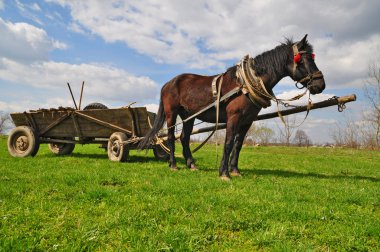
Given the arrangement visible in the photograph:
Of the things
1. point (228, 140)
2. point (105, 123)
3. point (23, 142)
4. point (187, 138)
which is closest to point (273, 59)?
point (228, 140)

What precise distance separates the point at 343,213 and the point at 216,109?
387cm

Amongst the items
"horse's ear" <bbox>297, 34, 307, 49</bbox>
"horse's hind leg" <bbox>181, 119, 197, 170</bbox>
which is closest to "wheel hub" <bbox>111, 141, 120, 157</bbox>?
"horse's hind leg" <bbox>181, 119, 197, 170</bbox>

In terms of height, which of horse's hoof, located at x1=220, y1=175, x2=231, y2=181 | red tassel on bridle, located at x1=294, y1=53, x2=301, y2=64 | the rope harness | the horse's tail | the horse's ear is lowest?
horse's hoof, located at x1=220, y1=175, x2=231, y2=181

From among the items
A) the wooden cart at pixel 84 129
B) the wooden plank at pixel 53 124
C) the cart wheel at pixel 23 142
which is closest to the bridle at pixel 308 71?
the wooden cart at pixel 84 129

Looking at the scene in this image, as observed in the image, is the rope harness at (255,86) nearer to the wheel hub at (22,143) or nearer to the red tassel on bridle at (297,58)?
the red tassel on bridle at (297,58)

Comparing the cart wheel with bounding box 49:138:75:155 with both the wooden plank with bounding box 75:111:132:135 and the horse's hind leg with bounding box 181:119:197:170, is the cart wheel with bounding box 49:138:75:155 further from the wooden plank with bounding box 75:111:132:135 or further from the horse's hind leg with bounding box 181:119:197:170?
the horse's hind leg with bounding box 181:119:197:170

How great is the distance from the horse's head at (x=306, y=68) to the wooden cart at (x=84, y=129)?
447cm

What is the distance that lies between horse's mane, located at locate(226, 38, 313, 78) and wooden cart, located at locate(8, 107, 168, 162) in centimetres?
373

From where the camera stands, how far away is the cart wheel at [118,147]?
9335 mm

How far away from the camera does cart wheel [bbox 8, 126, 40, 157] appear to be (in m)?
10.6

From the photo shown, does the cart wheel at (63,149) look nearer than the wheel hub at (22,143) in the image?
No

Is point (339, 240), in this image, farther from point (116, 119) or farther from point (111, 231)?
point (116, 119)

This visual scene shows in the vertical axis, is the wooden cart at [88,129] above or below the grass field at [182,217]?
above

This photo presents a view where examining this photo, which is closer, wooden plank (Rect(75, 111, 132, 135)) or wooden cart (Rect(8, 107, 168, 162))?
Result: wooden cart (Rect(8, 107, 168, 162))
